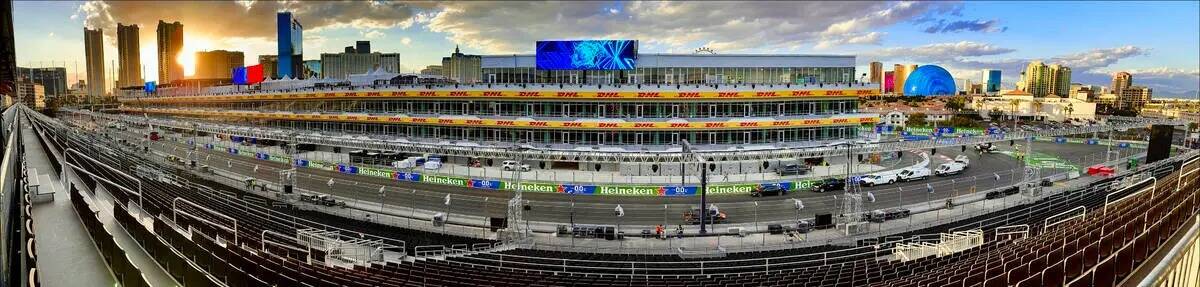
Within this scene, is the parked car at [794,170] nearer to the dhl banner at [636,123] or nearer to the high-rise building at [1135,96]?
the dhl banner at [636,123]

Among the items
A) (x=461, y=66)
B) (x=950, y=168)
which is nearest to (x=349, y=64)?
(x=461, y=66)

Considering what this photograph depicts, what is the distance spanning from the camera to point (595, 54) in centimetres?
4878

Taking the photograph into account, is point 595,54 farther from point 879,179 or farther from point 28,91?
point 28,91

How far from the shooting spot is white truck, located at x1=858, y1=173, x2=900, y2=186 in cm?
4341

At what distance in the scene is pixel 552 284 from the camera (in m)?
18.3

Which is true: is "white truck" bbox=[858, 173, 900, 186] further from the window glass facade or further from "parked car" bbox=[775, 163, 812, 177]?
the window glass facade

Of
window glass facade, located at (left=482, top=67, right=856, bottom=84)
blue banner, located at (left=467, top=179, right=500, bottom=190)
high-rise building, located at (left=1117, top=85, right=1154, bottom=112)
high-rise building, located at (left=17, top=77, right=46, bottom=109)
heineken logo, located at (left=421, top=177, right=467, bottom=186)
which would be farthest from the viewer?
high-rise building, located at (left=1117, top=85, right=1154, bottom=112)

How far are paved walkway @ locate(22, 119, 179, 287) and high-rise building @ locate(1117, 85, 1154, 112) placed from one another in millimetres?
187958

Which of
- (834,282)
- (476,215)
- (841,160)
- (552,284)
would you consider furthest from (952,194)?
(552,284)

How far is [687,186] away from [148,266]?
89.9 feet

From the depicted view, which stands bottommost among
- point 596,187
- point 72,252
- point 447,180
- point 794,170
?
point 447,180

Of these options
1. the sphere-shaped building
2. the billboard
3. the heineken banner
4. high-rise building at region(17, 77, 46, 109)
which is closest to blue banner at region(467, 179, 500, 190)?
the heineken banner

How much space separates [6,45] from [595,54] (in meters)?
40.4

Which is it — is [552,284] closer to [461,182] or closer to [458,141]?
[461,182]
